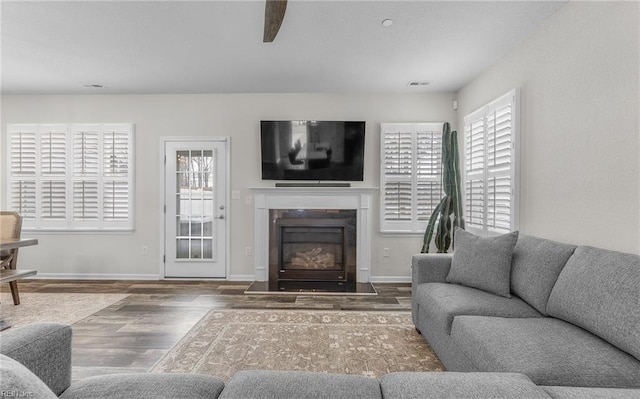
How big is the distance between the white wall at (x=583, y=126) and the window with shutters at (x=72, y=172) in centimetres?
494

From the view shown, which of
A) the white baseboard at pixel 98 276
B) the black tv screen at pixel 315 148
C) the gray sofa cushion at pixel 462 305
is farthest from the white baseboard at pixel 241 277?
the gray sofa cushion at pixel 462 305

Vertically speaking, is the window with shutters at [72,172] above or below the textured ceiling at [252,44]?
below

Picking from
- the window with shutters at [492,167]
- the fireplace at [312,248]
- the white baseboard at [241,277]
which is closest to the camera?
the window with shutters at [492,167]

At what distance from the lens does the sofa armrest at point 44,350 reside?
1.09 meters

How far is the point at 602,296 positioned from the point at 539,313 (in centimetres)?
49

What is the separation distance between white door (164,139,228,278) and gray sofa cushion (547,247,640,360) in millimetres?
4005

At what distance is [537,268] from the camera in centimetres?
223

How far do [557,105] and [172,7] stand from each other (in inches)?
118

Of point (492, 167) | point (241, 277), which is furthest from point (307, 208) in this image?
point (492, 167)

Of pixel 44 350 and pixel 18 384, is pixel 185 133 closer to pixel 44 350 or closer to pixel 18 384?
pixel 44 350

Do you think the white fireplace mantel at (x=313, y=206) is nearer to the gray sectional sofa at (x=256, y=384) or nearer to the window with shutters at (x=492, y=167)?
the window with shutters at (x=492, y=167)

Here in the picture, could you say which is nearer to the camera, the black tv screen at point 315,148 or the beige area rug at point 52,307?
the beige area rug at point 52,307

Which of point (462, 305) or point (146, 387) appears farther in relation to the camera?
point (462, 305)

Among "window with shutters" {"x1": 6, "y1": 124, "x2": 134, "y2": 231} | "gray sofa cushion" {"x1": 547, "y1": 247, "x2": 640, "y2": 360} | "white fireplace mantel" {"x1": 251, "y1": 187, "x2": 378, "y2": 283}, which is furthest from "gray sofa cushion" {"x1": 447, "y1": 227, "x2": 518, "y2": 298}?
"window with shutters" {"x1": 6, "y1": 124, "x2": 134, "y2": 231}
